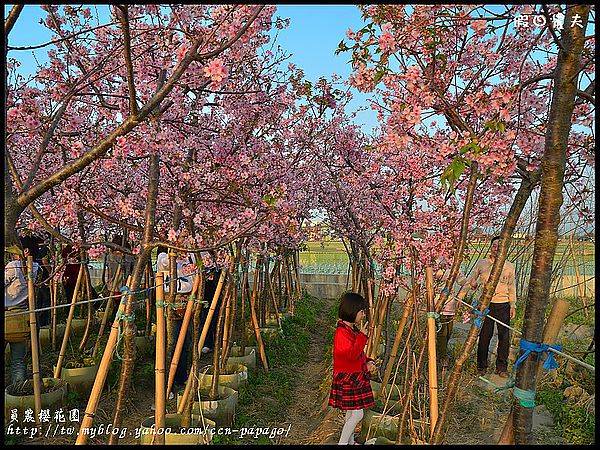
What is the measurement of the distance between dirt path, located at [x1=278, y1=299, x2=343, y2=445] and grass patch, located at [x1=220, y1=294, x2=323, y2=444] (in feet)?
0.38

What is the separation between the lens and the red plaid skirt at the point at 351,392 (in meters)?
3.89

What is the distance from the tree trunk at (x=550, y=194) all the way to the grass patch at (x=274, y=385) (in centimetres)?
280

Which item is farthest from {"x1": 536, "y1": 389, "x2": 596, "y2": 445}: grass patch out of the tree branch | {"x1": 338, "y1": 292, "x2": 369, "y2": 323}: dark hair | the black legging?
the tree branch

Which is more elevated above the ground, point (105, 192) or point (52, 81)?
point (52, 81)

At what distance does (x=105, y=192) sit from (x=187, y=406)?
2.83m

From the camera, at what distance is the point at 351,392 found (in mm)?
3895

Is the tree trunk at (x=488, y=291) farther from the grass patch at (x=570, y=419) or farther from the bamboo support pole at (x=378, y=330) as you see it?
the bamboo support pole at (x=378, y=330)

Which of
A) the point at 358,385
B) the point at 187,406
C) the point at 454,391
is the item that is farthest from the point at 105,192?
the point at 454,391

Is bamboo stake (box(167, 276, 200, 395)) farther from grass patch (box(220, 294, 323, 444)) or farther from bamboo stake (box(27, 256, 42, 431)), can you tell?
bamboo stake (box(27, 256, 42, 431))

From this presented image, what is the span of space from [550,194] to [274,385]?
4.71m

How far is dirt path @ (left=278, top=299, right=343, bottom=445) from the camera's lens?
15.4 ft

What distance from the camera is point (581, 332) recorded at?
9727 millimetres

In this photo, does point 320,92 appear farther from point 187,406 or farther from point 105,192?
point 187,406

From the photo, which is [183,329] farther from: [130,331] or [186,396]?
[130,331]
